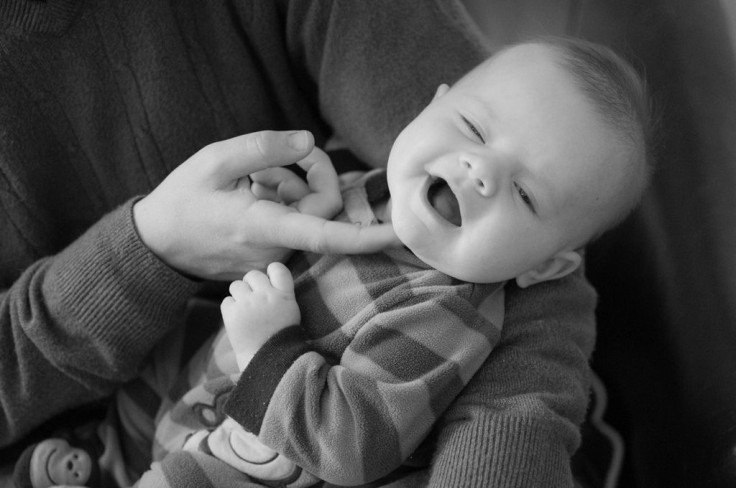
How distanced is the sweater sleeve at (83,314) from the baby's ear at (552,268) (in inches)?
15.8

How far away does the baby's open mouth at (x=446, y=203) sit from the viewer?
0.79 metres

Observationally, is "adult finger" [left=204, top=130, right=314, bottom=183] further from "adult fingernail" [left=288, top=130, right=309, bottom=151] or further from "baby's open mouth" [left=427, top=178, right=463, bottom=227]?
"baby's open mouth" [left=427, top=178, right=463, bottom=227]

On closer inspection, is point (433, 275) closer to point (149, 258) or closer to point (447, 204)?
point (447, 204)

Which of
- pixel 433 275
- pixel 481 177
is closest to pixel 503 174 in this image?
pixel 481 177

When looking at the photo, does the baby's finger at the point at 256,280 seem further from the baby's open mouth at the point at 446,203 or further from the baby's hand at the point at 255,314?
the baby's open mouth at the point at 446,203

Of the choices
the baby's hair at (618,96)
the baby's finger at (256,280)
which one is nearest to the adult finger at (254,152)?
the baby's finger at (256,280)

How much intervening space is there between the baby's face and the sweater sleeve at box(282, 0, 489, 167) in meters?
0.14

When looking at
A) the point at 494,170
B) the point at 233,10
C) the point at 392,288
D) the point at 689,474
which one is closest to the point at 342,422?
the point at 392,288

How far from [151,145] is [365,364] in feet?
1.35

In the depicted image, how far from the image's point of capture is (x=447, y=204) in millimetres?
794

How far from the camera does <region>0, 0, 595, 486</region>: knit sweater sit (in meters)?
0.80

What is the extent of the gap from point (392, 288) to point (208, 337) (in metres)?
0.33

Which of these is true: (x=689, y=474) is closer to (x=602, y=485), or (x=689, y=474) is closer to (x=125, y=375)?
(x=602, y=485)

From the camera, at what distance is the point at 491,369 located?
80 centimetres
